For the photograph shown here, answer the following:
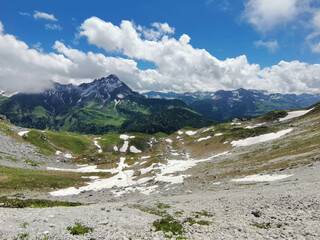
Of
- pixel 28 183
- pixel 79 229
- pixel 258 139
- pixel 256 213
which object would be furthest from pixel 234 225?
pixel 258 139

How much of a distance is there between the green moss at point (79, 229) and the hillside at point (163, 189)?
32cm

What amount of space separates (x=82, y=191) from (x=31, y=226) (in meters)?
44.8

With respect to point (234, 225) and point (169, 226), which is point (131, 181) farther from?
point (234, 225)

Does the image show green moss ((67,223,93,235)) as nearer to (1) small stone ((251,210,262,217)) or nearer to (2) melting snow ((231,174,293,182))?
(1) small stone ((251,210,262,217))

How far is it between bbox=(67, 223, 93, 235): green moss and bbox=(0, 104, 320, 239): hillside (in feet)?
1.06

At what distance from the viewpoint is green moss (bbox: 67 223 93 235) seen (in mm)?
14258

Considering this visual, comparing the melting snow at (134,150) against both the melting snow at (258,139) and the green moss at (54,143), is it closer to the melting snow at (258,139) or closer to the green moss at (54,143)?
the green moss at (54,143)

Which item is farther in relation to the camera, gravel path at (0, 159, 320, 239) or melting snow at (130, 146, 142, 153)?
melting snow at (130, 146, 142, 153)

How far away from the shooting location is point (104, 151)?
404 ft

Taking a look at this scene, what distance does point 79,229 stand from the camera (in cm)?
1477

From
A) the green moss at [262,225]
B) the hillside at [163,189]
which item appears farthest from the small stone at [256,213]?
the green moss at [262,225]

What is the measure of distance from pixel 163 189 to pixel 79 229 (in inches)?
1395

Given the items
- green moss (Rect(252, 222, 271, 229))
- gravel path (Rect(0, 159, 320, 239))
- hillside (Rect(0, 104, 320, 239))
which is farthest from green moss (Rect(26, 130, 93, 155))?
green moss (Rect(252, 222, 271, 229))

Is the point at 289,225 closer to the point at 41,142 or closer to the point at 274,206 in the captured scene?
the point at 274,206
